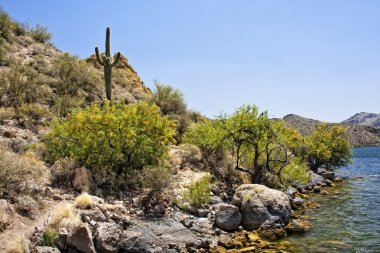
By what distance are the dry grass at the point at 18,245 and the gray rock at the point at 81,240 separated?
47.1 inches

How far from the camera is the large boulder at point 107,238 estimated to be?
443 inches

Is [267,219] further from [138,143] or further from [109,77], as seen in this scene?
[109,77]

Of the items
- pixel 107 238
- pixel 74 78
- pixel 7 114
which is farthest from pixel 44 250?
pixel 74 78

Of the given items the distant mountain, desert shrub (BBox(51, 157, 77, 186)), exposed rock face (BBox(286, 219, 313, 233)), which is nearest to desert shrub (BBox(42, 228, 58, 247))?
desert shrub (BBox(51, 157, 77, 186))

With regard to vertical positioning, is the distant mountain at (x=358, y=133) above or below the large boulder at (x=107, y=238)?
above

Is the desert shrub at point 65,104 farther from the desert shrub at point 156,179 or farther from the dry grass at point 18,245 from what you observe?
the dry grass at point 18,245

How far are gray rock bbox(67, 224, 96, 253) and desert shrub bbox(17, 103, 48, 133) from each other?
11.8 m

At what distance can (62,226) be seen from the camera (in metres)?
11.3

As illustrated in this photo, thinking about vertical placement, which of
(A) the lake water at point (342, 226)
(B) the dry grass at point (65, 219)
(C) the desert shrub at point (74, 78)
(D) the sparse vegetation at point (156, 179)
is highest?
(C) the desert shrub at point (74, 78)

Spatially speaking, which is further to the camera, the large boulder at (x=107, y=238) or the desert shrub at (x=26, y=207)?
the desert shrub at (x=26, y=207)

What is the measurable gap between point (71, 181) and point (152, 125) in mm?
4288

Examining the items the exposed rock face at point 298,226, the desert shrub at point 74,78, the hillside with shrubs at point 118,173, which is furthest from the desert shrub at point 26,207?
the desert shrub at point 74,78

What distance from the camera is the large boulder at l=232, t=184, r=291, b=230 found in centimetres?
1577

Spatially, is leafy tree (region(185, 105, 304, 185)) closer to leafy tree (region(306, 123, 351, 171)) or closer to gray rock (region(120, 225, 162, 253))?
gray rock (region(120, 225, 162, 253))
